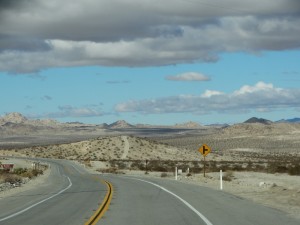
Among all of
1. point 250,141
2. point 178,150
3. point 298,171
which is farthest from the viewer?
point 250,141

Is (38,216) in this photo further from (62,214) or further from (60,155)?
(60,155)

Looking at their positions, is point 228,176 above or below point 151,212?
below

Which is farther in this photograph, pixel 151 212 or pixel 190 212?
pixel 151 212

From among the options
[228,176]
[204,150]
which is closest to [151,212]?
[204,150]

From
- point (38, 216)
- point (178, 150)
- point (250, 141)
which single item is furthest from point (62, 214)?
point (250, 141)

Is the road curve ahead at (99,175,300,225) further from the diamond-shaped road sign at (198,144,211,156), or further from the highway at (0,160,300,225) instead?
the diamond-shaped road sign at (198,144,211,156)

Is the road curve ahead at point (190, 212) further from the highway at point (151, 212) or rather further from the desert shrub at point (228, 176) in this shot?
the desert shrub at point (228, 176)

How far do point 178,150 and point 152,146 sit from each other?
23.3 ft

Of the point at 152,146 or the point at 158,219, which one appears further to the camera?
the point at 152,146

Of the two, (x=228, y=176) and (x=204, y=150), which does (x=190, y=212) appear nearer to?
(x=204, y=150)

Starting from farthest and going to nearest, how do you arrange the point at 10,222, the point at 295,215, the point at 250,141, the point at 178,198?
the point at 250,141, the point at 178,198, the point at 295,215, the point at 10,222

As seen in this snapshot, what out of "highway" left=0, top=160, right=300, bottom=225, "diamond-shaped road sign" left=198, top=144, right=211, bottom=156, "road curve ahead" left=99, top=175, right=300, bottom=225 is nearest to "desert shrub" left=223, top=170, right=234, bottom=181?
"diamond-shaped road sign" left=198, top=144, right=211, bottom=156

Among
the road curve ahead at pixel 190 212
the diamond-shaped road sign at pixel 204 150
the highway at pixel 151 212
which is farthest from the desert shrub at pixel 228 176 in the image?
the highway at pixel 151 212

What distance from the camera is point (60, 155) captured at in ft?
464
